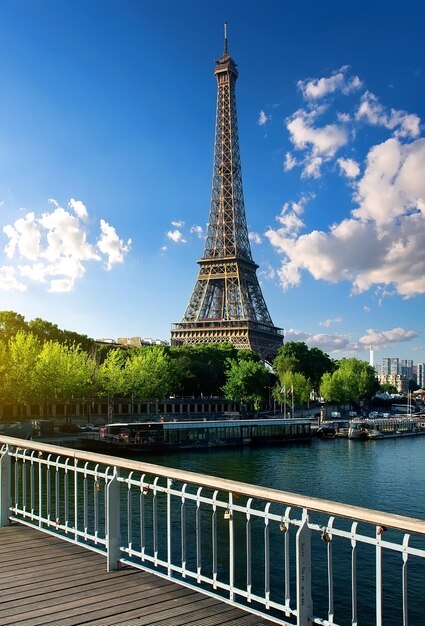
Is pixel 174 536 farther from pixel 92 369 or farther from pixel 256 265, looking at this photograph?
pixel 256 265

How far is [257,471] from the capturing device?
167 feet

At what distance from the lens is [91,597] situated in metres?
7.11

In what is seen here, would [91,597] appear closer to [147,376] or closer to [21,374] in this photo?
[21,374]

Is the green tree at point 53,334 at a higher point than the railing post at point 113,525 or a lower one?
higher

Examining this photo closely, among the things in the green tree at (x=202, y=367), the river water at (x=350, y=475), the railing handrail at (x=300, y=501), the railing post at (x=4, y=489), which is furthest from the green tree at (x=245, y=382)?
the railing handrail at (x=300, y=501)

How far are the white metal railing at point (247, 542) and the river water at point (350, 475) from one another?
0.13 metres

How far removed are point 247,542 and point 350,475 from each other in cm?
4492

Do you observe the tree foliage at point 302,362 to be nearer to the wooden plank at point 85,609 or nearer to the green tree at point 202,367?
the green tree at point 202,367

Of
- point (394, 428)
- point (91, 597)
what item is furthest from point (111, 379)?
point (91, 597)

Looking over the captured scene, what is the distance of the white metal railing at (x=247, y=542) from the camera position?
610 cm

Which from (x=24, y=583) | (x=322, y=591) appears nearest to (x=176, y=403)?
(x=322, y=591)

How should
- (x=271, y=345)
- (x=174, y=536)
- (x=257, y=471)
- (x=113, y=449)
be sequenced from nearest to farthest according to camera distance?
(x=174, y=536), (x=257, y=471), (x=113, y=449), (x=271, y=345)

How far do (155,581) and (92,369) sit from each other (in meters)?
79.4

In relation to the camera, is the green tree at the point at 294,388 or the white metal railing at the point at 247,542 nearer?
the white metal railing at the point at 247,542
